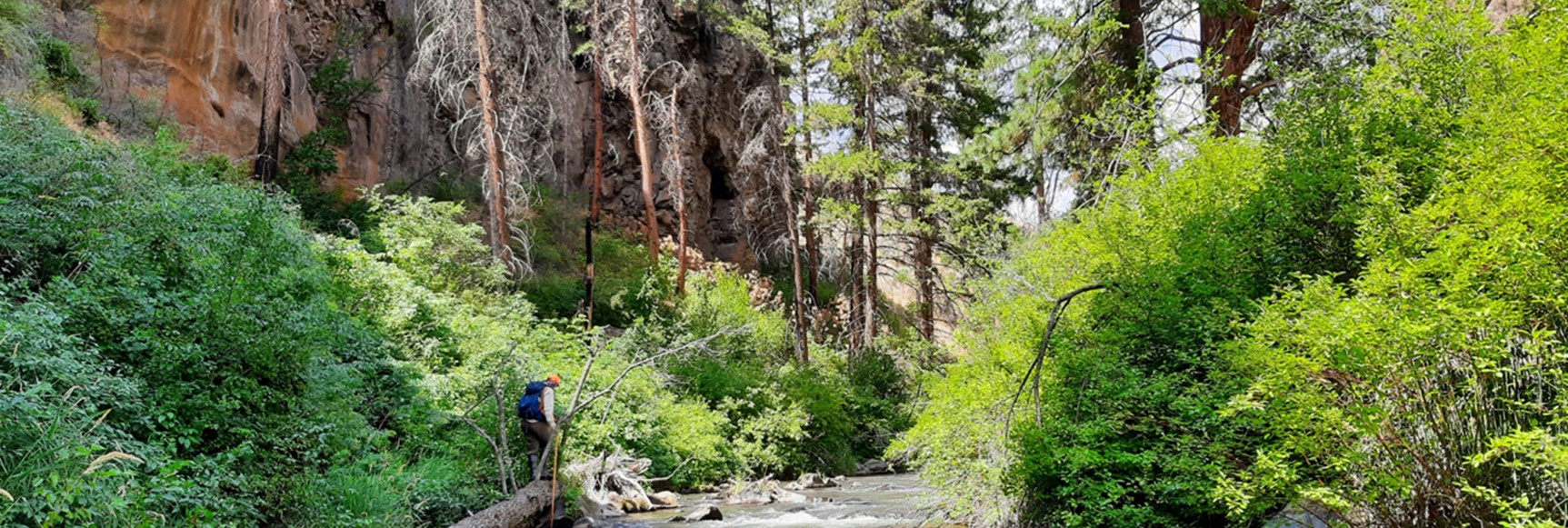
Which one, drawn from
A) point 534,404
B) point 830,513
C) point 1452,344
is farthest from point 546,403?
point 1452,344

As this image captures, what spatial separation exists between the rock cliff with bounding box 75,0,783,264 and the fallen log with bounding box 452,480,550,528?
389 inches

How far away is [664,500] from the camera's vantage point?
1364 centimetres

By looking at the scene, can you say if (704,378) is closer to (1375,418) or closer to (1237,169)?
(1237,169)

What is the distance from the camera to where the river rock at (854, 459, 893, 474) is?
68.5 ft

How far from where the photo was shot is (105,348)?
557cm

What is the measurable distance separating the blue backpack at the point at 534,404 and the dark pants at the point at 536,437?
11 cm

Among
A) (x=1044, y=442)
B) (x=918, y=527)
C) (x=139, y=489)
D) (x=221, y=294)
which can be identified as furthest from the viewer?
(x=918, y=527)

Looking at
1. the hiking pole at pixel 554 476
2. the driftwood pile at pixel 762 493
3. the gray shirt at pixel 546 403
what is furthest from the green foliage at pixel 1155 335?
the driftwood pile at pixel 762 493

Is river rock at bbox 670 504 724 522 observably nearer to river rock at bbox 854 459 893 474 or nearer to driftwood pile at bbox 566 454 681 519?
driftwood pile at bbox 566 454 681 519

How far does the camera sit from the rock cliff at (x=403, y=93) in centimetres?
1460

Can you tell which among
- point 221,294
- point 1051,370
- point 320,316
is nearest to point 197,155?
point 320,316

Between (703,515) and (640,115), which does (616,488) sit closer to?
(703,515)

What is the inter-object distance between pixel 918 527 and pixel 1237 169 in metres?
5.40

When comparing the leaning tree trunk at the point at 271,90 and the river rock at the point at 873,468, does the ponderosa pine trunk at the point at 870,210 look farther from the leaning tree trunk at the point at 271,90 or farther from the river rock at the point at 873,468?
the leaning tree trunk at the point at 271,90
